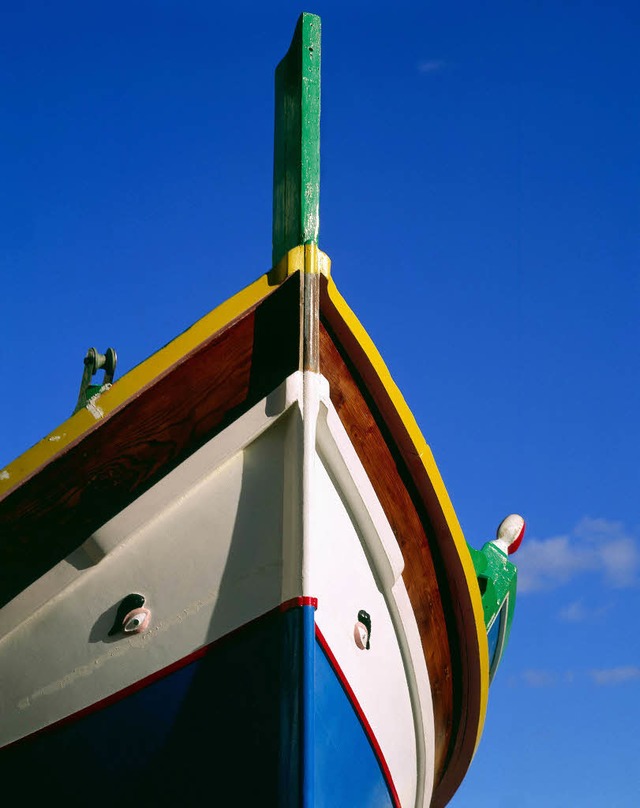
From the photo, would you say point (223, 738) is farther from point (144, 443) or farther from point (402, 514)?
point (402, 514)

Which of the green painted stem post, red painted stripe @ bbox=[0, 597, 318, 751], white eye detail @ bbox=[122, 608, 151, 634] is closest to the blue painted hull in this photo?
red painted stripe @ bbox=[0, 597, 318, 751]

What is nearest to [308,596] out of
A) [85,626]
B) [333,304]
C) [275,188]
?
[85,626]

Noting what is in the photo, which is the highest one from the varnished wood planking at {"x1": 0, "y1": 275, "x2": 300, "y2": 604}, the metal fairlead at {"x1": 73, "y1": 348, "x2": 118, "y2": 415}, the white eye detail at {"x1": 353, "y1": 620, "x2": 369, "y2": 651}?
the metal fairlead at {"x1": 73, "y1": 348, "x2": 118, "y2": 415}

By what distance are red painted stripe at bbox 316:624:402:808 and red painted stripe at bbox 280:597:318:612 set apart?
0.11 m

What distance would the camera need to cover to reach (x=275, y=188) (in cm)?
418

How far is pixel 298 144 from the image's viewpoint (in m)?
4.02

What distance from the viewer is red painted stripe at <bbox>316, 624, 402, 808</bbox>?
3.44 metres

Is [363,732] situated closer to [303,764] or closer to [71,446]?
[303,764]

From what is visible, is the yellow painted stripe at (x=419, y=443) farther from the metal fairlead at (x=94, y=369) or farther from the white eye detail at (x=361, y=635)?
the metal fairlead at (x=94, y=369)

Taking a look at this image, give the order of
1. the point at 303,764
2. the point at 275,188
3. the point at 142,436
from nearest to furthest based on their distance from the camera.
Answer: the point at 303,764 < the point at 142,436 < the point at 275,188

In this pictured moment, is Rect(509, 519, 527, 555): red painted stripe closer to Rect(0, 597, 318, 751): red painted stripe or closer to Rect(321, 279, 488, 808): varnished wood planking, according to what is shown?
Rect(321, 279, 488, 808): varnished wood planking

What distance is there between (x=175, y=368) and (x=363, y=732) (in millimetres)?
1606

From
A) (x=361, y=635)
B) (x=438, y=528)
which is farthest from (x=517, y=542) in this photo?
(x=361, y=635)

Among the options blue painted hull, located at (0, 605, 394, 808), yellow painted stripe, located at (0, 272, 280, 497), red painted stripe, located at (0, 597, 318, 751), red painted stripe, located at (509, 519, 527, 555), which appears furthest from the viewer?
red painted stripe, located at (509, 519, 527, 555)
